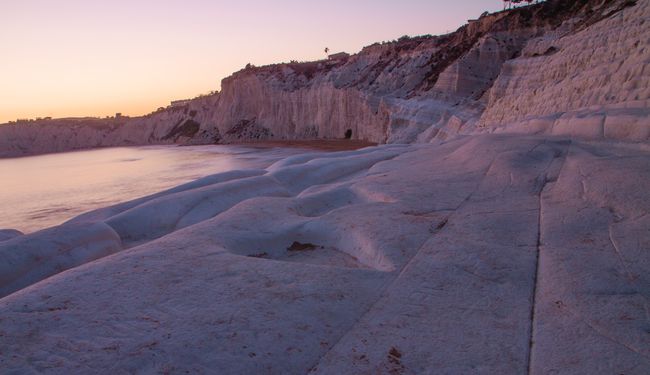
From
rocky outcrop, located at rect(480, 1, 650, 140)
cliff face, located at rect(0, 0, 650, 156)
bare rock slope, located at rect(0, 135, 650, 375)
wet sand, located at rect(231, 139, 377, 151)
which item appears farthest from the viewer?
wet sand, located at rect(231, 139, 377, 151)

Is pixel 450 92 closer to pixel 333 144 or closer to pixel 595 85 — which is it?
pixel 333 144

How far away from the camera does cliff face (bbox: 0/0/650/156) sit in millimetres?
7066

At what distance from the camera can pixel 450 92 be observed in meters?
20.6

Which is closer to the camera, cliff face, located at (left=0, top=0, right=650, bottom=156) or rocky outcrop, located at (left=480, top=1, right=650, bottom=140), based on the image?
rocky outcrop, located at (left=480, top=1, right=650, bottom=140)

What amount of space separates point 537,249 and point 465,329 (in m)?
1.10

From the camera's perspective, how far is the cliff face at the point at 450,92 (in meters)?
7.07

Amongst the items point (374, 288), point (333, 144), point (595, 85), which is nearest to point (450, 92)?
point (333, 144)

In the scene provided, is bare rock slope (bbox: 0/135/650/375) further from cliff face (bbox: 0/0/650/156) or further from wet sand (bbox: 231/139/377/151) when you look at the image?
wet sand (bbox: 231/139/377/151)

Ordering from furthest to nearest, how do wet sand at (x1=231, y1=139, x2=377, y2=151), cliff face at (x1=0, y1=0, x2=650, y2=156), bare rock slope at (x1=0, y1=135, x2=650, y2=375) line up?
wet sand at (x1=231, y1=139, x2=377, y2=151)
cliff face at (x1=0, y1=0, x2=650, y2=156)
bare rock slope at (x1=0, y1=135, x2=650, y2=375)

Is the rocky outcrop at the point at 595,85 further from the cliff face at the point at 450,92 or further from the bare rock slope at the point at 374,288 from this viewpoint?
the bare rock slope at the point at 374,288

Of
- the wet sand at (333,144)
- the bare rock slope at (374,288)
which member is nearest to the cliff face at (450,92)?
the wet sand at (333,144)

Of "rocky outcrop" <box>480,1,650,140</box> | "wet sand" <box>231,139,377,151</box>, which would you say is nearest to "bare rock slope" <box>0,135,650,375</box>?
"rocky outcrop" <box>480,1,650,140</box>

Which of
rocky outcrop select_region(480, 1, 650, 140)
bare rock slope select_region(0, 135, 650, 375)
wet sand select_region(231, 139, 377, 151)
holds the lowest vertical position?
wet sand select_region(231, 139, 377, 151)

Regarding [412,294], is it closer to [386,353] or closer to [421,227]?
[386,353]
